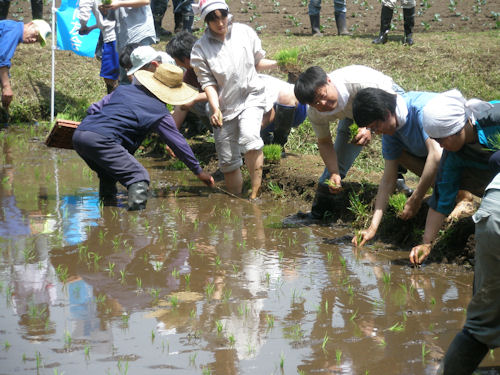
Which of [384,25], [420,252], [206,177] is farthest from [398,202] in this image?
[384,25]

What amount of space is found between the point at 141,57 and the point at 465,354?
434 centimetres

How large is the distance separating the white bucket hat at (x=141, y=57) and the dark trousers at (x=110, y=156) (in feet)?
2.62

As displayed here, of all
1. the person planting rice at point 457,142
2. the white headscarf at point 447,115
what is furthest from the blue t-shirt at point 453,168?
the white headscarf at point 447,115

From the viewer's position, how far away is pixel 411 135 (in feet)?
15.8

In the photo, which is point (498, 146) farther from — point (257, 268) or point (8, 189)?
point (8, 189)

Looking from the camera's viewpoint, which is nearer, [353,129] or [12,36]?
[353,129]

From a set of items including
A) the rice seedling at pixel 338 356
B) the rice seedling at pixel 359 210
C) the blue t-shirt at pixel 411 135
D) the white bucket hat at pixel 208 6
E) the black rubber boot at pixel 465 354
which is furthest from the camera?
the white bucket hat at pixel 208 6

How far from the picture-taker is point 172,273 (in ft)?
14.5

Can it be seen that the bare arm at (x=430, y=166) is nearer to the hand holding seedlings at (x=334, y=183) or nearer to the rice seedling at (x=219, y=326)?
the hand holding seedlings at (x=334, y=183)

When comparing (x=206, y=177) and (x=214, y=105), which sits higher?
(x=214, y=105)

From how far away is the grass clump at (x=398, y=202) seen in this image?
5.04 metres

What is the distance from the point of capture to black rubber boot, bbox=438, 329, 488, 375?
2.88m

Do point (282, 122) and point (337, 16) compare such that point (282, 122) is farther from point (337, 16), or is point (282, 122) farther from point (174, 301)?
point (337, 16)

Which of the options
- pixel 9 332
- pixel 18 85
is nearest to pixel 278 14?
pixel 18 85
